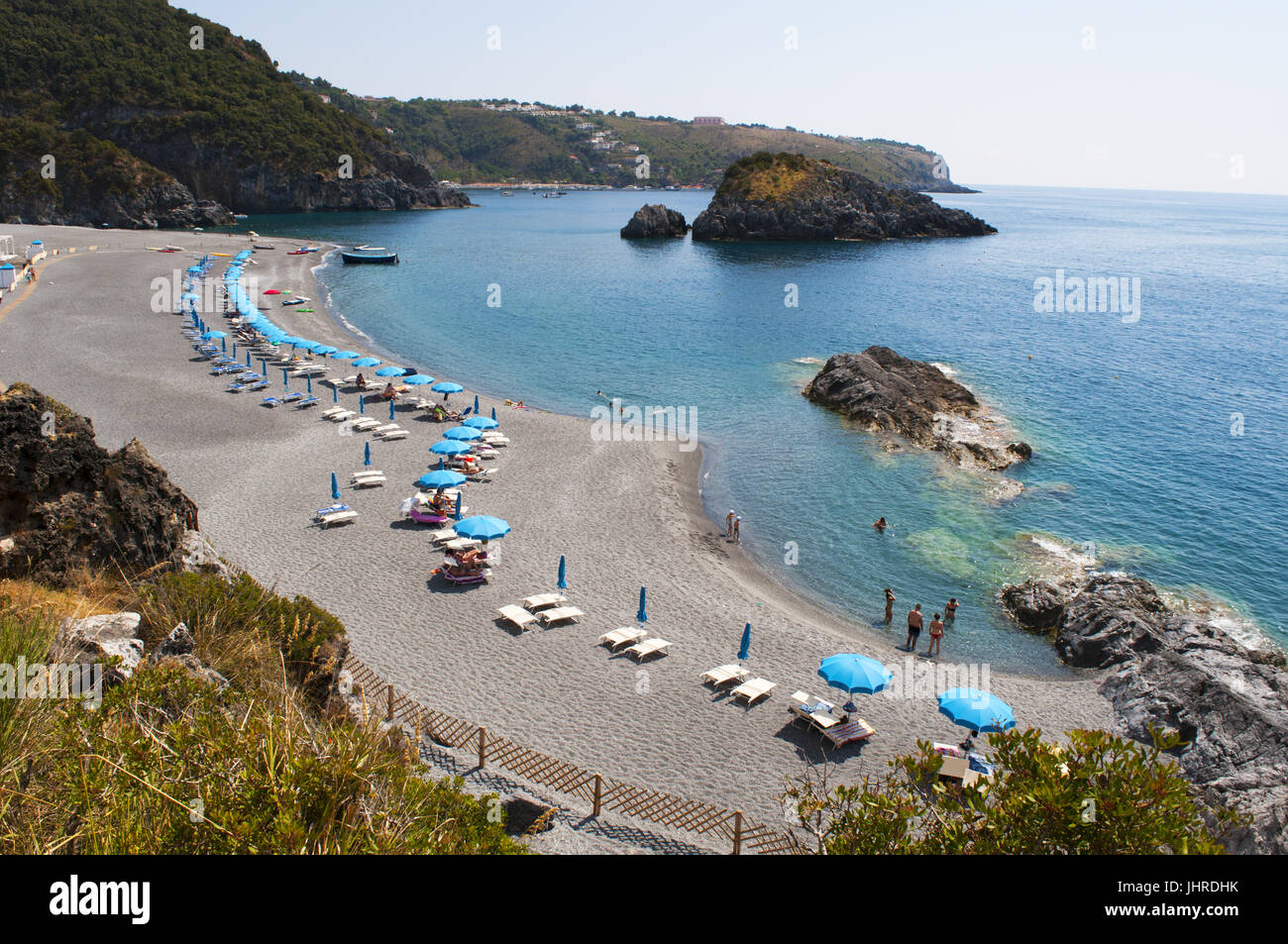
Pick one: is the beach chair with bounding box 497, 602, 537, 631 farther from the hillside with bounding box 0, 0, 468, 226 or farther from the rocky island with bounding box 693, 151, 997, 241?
the hillside with bounding box 0, 0, 468, 226

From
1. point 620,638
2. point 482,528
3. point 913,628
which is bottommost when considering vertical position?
point 913,628

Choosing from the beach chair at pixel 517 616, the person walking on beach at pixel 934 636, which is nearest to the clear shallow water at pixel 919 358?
the person walking on beach at pixel 934 636

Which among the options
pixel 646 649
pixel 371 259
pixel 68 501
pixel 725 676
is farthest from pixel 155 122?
pixel 725 676

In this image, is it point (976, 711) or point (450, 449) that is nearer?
point (976, 711)

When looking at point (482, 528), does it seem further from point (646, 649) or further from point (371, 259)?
point (371, 259)

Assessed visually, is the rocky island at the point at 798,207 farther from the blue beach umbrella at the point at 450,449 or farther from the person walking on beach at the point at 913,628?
the person walking on beach at the point at 913,628

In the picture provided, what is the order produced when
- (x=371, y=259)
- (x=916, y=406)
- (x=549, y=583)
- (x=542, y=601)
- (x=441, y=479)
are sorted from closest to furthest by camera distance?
1. (x=542, y=601)
2. (x=549, y=583)
3. (x=441, y=479)
4. (x=916, y=406)
5. (x=371, y=259)

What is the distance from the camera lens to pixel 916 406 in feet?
140

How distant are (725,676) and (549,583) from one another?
267 inches

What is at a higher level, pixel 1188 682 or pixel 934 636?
pixel 1188 682

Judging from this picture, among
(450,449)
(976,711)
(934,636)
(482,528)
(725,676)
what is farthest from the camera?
(450,449)

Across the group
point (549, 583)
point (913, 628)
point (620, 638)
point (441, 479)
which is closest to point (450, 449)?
point (441, 479)
